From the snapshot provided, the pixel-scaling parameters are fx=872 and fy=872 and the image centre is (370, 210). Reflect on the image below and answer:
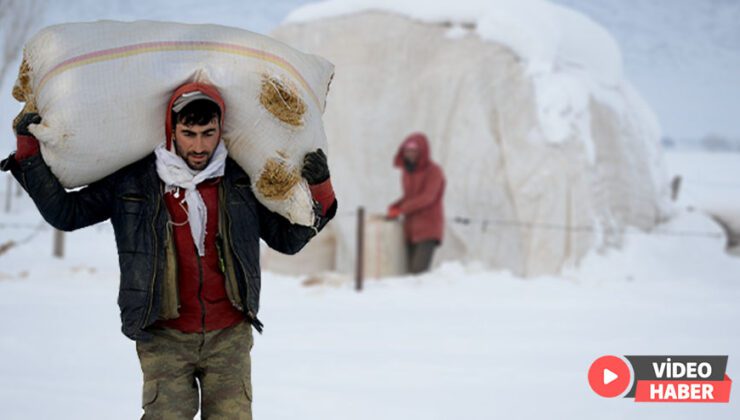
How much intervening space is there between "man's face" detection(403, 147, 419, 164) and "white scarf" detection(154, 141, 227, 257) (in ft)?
21.0

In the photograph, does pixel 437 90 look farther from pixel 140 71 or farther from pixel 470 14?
pixel 140 71

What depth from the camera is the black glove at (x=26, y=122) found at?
2.56 metres

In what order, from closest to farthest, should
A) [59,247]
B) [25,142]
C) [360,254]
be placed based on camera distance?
[25,142]
[360,254]
[59,247]

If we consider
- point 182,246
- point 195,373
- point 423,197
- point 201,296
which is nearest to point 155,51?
point 182,246

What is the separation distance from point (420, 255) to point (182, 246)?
6.70m

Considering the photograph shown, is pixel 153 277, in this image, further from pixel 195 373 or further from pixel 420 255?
pixel 420 255

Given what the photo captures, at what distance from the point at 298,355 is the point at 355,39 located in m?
7.18

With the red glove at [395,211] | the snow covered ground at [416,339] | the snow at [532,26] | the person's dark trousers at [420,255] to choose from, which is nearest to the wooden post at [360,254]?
the snow covered ground at [416,339]

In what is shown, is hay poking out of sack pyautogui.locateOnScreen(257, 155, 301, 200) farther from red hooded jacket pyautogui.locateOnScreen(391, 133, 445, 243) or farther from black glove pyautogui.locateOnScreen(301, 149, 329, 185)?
red hooded jacket pyautogui.locateOnScreen(391, 133, 445, 243)

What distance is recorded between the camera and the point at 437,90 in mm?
11172

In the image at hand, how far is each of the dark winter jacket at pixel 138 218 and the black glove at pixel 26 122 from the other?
87 millimetres

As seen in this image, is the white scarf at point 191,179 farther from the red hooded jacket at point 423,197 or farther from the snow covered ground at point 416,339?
the red hooded jacket at point 423,197

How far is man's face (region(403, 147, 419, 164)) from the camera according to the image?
8.95m

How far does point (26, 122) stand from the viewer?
8.50 feet
